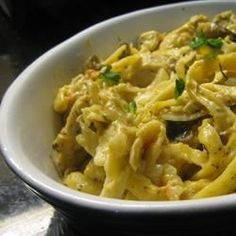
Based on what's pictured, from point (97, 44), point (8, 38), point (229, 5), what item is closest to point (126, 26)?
point (97, 44)

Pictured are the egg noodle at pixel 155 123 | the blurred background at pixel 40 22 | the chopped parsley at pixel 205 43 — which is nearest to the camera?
the egg noodle at pixel 155 123

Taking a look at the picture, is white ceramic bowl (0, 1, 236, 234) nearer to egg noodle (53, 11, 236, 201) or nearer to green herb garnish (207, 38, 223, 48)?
egg noodle (53, 11, 236, 201)

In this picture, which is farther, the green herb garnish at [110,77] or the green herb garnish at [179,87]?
the green herb garnish at [110,77]

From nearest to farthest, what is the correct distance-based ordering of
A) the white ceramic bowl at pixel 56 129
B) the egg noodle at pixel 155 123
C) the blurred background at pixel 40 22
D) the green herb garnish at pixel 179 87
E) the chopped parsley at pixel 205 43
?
the white ceramic bowl at pixel 56 129 → the egg noodle at pixel 155 123 → the green herb garnish at pixel 179 87 → the chopped parsley at pixel 205 43 → the blurred background at pixel 40 22

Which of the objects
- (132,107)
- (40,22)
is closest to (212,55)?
(132,107)

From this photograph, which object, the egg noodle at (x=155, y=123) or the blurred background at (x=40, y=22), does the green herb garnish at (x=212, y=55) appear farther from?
the blurred background at (x=40, y=22)

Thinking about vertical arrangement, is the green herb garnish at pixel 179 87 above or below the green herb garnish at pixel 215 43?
above

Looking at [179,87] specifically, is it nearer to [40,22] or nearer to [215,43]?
[215,43]

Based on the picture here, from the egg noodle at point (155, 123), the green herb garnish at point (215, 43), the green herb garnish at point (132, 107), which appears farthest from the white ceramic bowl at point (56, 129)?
the green herb garnish at point (215, 43)
